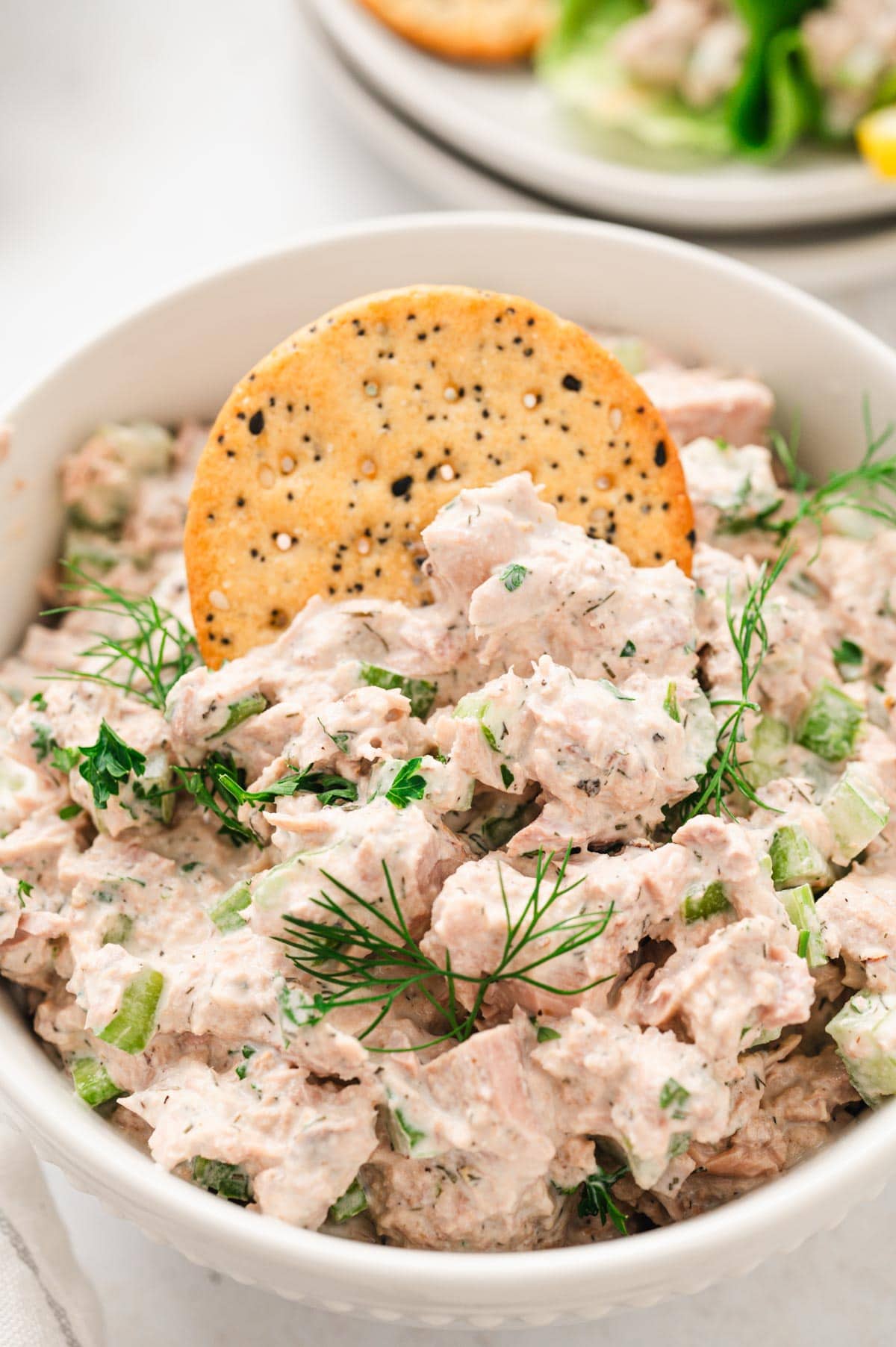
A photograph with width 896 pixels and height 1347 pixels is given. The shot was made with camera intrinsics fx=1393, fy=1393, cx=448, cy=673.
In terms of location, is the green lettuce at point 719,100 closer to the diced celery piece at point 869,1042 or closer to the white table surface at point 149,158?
the white table surface at point 149,158

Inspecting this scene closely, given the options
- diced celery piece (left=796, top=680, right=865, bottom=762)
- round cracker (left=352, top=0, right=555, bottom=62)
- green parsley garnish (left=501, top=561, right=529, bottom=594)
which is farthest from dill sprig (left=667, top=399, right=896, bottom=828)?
round cracker (left=352, top=0, right=555, bottom=62)

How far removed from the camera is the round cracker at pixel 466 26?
333 centimetres

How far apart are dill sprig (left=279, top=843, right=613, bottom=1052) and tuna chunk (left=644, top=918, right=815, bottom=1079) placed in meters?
0.10

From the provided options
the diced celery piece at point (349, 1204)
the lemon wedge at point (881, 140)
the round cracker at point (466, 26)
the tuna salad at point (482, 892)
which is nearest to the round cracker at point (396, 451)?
the tuna salad at point (482, 892)

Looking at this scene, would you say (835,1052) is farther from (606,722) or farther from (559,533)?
(559,533)

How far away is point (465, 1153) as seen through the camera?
64.4 inches

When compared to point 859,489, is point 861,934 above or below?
below

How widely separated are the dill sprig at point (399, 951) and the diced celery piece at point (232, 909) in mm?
159

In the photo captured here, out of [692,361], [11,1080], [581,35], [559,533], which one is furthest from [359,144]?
[11,1080]

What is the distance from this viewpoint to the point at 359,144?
346 cm

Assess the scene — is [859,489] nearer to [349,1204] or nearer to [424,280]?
[424,280]

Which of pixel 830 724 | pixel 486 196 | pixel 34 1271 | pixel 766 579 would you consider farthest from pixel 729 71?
pixel 34 1271

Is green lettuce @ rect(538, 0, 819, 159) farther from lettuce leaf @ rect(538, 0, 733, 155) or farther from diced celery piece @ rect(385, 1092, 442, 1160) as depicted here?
diced celery piece @ rect(385, 1092, 442, 1160)

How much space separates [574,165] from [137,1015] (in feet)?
6.95
